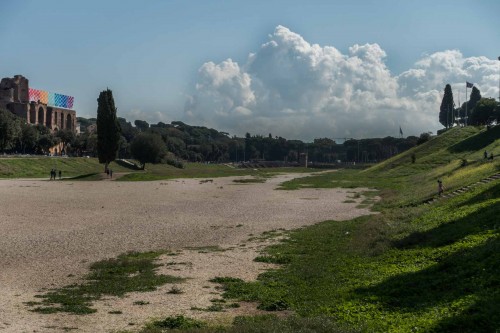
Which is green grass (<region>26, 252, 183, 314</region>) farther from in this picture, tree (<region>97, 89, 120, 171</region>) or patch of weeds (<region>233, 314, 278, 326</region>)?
tree (<region>97, 89, 120, 171</region>)

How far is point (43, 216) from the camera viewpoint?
36438 millimetres

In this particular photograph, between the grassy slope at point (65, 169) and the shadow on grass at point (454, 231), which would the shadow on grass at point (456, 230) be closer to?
the shadow on grass at point (454, 231)

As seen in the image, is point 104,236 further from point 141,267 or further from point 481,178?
point 481,178

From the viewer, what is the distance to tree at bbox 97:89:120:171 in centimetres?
8919

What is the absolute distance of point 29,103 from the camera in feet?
590

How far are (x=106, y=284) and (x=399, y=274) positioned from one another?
10125 millimetres

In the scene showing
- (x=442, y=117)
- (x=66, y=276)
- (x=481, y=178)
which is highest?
(x=442, y=117)

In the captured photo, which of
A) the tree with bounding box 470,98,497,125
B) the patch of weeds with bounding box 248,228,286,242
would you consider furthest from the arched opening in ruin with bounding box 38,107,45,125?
the patch of weeds with bounding box 248,228,286,242

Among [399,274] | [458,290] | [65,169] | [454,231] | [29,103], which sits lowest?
[399,274]

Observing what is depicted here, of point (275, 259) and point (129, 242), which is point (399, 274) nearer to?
point (275, 259)

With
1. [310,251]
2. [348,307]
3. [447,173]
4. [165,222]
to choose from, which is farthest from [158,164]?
[348,307]

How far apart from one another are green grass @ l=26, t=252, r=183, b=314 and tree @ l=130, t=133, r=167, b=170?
10283cm

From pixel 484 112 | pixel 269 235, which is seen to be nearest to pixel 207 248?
pixel 269 235

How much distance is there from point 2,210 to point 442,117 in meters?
170
